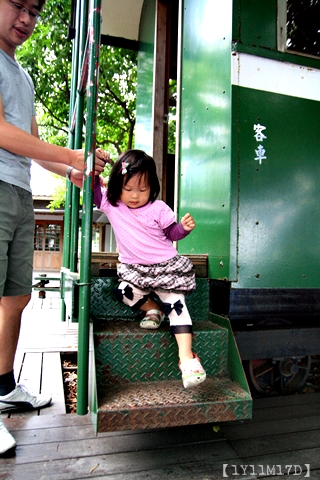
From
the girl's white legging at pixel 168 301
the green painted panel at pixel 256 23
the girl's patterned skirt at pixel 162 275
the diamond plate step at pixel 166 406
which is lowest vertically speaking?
the diamond plate step at pixel 166 406

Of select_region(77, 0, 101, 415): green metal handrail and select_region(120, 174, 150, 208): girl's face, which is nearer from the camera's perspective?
select_region(77, 0, 101, 415): green metal handrail

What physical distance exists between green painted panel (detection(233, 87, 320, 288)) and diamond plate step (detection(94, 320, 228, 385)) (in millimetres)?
444

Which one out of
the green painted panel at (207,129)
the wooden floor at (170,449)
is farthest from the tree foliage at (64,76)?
the wooden floor at (170,449)

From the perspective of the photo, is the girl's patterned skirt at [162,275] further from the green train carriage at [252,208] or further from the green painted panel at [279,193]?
the green painted panel at [279,193]

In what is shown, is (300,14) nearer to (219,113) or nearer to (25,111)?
(219,113)

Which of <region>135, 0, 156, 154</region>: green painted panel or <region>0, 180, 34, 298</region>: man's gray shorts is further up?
<region>135, 0, 156, 154</region>: green painted panel

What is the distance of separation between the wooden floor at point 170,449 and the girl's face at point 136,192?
3.89ft

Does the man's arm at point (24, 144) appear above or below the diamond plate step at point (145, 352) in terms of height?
above

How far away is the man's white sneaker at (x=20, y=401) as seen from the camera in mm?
1997

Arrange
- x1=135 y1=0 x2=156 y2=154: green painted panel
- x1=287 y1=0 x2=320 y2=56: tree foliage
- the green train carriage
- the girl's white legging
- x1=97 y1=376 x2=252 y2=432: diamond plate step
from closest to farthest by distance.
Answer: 1. x1=97 y1=376 x2=252 y2=432: diamond plate step
2. the girl's white legging
3. the green train carriage
4. x1=287 y1=0 x2=320 y2=56: tree foliage
5. x1=135 y1=0 x2=156 y2=154: green painted panel

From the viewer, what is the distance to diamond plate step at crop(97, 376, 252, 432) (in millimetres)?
1473

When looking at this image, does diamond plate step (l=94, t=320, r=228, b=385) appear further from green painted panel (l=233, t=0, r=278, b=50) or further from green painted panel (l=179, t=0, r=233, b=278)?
green painted panel (l=233, t=0, r=278, b=50)

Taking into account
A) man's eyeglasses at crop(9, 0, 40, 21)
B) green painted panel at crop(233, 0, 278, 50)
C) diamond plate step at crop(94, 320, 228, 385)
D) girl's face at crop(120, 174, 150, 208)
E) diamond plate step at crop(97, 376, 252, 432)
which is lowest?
diamond plate step at crop(97, 376, 252, 432)

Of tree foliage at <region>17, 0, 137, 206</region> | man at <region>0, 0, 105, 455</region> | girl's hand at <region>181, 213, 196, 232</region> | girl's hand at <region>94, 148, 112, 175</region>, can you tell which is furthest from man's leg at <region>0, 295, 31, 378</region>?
tree foliage at <region>17, 0, 137, 206</region>
